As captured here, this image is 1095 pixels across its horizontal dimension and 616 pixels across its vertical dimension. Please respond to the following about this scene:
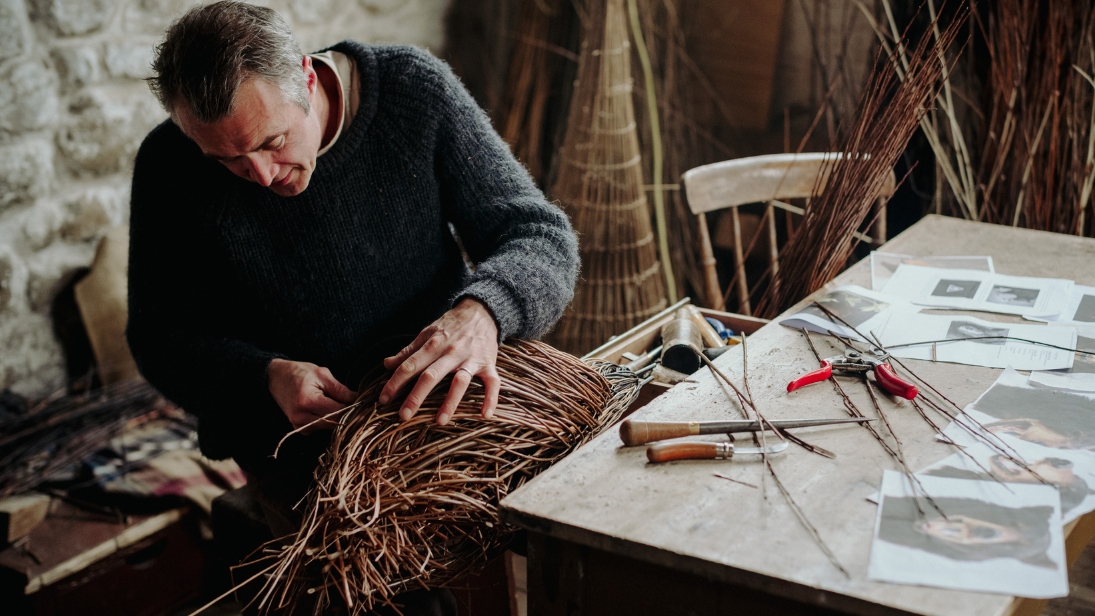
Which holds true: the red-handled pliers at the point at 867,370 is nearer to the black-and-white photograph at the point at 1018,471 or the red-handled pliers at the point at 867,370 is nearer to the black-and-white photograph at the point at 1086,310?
the black-and-white photograph at the point at 1018,471

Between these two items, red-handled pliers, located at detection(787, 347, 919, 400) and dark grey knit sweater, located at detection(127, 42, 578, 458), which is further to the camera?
dark grey knit sweater, located at detection(127, 42, 578, 458)

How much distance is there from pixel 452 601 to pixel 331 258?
2.17 ft

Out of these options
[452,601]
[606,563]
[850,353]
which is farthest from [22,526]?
[850,353]

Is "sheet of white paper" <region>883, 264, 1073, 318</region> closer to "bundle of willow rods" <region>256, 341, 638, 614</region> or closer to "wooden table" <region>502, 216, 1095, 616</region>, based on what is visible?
"wooden table" <region>502, 216, 1095, 616</region>

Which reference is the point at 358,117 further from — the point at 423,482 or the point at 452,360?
the point at 423,482

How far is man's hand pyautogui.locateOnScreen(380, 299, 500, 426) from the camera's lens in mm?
1113

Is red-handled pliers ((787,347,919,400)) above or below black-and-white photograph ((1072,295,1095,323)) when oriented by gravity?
above

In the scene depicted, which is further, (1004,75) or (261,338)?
(1004,75)

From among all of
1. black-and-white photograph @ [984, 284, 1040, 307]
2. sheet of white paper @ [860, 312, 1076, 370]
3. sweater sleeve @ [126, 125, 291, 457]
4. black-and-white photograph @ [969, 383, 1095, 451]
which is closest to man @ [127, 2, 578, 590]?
sweater sleeve @ [126, 125, 291, 457]

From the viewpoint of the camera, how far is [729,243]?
314 centimetres

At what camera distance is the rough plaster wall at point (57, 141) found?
2148 mm

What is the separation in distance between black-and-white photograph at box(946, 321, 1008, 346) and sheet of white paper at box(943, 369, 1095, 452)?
0.47 feet

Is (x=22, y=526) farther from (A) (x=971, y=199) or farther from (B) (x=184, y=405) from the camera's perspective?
(A) (x=971, y=199)

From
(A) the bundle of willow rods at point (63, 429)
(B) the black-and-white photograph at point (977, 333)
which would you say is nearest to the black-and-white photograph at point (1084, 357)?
(B) the black-and-white photograph at point (977, 333)
